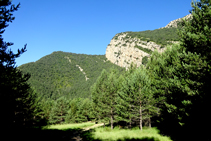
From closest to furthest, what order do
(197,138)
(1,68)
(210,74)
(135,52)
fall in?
(1,68) → (210,74) → (197,138) → (135,52)

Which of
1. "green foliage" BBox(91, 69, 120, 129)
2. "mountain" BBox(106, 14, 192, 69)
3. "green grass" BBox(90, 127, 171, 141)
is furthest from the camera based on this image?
"mountain" BBox(106, 14, 192, 69)

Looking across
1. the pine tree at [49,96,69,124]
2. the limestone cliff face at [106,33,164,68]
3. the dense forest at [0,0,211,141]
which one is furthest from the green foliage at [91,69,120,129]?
the limestone cliff face at [106,33,164,68]

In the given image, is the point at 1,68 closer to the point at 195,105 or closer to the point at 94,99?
the point at 195,105

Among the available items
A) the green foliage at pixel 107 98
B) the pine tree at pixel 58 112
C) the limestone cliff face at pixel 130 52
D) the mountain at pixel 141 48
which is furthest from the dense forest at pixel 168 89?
the limestone cliff face at pixel 130 52

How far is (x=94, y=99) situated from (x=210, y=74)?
21884 millimetres

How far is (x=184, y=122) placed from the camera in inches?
449

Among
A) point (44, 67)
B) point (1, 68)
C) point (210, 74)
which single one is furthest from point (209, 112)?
point (44, 67)

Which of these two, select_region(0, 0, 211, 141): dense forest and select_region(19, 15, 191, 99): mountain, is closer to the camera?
select_region(0, 0, 211, 141): dense forest

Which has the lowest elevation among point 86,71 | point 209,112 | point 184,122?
point 184,122

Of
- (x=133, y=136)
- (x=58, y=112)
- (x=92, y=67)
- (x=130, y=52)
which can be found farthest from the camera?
(x=92, y=67)

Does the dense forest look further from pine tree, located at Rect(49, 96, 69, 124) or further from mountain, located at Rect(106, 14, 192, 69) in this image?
mountain, located at Rect(106, 14, 192, 69)

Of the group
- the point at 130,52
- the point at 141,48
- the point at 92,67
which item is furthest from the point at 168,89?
the point at 92,67

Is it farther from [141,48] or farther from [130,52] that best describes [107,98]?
[130,52]

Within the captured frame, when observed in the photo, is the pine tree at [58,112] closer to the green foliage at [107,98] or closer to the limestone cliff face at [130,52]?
the green foliage at [107,98]
